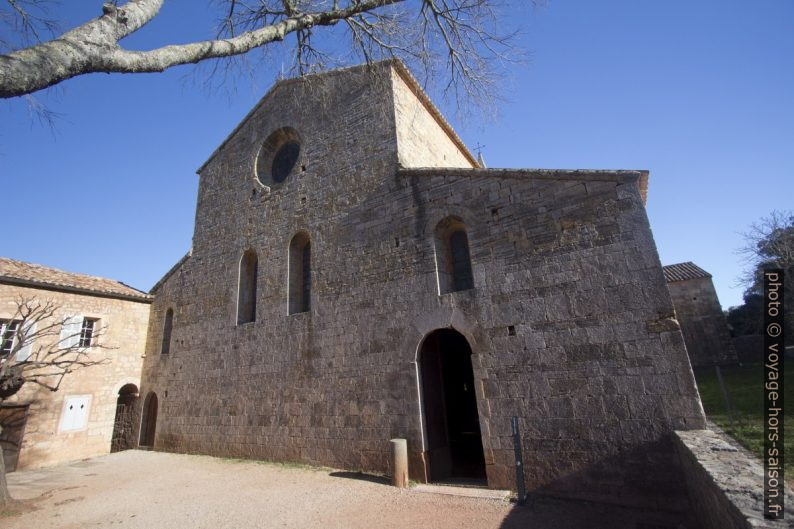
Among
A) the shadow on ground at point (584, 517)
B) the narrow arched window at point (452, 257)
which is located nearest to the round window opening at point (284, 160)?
the narrow arched window at point (452, 257)

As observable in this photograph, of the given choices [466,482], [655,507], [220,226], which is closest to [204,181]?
[220,226]

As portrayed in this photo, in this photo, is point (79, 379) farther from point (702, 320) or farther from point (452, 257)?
point (702, 320)

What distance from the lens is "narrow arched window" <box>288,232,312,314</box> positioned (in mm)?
10008

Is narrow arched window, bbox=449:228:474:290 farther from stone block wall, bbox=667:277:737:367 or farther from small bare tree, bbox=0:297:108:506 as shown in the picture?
stone block wall, bbox=667:277:737:367

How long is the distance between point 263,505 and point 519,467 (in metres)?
3.95

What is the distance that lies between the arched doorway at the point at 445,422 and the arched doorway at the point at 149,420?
31.3 feet

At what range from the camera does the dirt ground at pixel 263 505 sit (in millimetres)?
5191

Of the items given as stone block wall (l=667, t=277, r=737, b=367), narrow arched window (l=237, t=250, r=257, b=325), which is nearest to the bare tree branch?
narrow arched window (l=237, t=250, r=257, b=325)

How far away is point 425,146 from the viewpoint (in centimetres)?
1051

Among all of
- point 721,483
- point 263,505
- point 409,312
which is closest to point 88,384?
point 263,505

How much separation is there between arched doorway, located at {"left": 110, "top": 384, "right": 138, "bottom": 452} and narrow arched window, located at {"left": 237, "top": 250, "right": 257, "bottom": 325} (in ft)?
18.3

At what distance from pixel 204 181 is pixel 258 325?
21.0 feet

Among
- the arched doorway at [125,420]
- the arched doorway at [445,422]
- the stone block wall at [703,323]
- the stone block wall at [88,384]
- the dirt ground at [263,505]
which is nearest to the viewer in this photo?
the dirt ground at [263,505]

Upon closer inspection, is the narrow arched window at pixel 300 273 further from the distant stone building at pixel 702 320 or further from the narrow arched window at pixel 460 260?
the distant stone building at pixel 702 320
